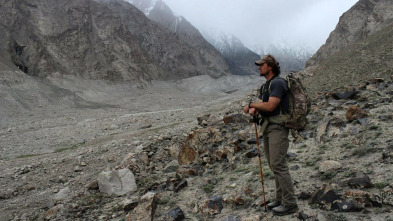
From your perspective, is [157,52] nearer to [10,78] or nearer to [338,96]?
[10,78]

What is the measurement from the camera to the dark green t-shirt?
4.41 m

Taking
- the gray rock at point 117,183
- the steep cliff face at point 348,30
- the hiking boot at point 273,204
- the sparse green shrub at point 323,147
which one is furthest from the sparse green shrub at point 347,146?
the steep cliff face at point 348,30

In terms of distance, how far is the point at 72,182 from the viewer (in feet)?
31.7

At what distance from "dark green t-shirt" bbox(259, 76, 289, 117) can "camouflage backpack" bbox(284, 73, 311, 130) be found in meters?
0.07

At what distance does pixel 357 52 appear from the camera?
34.9m

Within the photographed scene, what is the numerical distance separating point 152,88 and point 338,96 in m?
83.6

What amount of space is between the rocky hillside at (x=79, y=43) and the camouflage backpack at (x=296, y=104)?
3010 inches

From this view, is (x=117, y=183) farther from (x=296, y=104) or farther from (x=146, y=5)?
(x=146, y=5)

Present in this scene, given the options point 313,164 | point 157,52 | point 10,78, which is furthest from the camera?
point 157,52

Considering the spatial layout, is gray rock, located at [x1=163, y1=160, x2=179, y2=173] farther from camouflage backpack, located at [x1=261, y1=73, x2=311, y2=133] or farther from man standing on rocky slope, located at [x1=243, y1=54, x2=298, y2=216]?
camouflage backpack, located at [x1=261, y1=73, x2=311, y2=133]

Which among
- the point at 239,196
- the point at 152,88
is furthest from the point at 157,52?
the point at 239,196

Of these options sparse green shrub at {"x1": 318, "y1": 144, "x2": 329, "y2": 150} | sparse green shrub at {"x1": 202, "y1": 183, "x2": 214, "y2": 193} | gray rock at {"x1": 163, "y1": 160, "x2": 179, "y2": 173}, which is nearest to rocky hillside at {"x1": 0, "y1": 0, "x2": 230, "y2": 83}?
gray rock at {"x1": 163, "y1": 160, "x2": 179, "y2": 173}

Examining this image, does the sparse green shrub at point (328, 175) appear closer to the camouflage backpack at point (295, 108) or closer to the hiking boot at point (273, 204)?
the hiking boot at point (273, 204)

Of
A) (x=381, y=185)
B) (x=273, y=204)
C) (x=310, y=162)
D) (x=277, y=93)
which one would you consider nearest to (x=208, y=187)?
(x=273, y=204)
